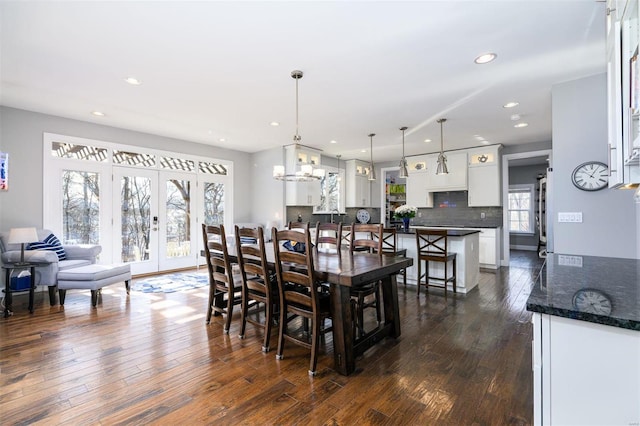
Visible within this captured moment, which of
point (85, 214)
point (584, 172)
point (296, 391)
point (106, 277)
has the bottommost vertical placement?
point (296, 391)

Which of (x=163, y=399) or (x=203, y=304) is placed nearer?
(x=163, y=399)

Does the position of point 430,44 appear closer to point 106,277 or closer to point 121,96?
point 121,96

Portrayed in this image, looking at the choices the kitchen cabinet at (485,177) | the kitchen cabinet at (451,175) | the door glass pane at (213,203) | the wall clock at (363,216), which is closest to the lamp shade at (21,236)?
the door glass pane at (213,203)

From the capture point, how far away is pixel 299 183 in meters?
6.69

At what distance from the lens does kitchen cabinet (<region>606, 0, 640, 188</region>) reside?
3.96 feet

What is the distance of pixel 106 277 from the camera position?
3.98 meters

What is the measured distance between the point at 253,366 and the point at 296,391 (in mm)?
502

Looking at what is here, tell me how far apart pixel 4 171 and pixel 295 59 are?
444 centimetres

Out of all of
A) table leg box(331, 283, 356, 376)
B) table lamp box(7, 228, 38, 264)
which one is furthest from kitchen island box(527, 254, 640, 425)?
table lamp box(7, 228, 38, 264)

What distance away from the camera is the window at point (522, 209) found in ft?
30.3

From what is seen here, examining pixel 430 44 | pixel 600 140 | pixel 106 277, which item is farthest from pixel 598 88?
pixel 106 277

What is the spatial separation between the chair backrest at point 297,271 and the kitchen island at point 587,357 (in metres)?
1.40

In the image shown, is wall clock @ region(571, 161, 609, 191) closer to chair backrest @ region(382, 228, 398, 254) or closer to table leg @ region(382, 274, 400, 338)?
chair backrest @ region(382, 228, 398, 254)

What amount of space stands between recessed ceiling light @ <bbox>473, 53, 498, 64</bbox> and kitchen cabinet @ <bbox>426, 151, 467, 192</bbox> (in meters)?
4.07
